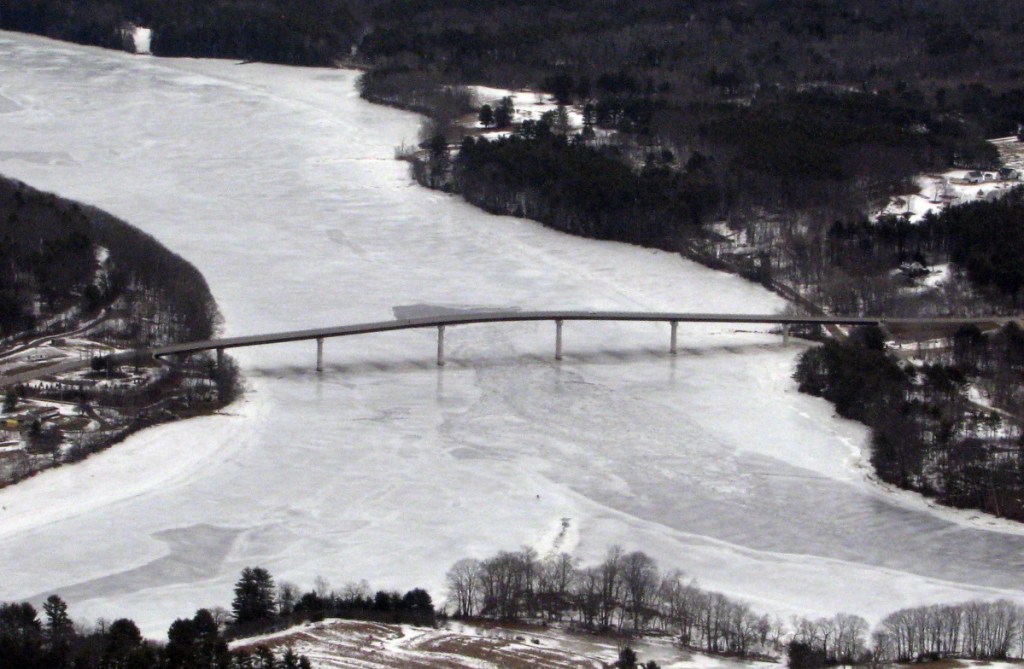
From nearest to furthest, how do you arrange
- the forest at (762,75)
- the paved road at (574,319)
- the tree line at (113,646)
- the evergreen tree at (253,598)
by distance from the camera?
the tree line at (113,646)
the evergreen tree at (253,598)
the paved road at (574,319)
the forest at (762,75)

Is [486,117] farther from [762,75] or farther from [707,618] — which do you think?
[707,618]

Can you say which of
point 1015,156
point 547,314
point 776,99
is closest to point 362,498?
point 547,314

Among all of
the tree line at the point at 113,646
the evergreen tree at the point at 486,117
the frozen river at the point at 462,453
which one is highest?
the evergreen tree at the point at 486,117

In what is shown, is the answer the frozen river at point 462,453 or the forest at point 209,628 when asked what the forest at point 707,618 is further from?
the forest at point 209,628

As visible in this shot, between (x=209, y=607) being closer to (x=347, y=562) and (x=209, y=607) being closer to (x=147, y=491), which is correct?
(x=347, y=562)

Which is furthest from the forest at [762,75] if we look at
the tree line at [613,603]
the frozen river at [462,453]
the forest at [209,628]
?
the forest at [209,628]

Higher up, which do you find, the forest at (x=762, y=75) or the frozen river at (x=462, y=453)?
the forest at (x=762, y=75)

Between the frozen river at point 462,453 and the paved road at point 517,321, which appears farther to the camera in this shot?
the paved road at point 517,321
